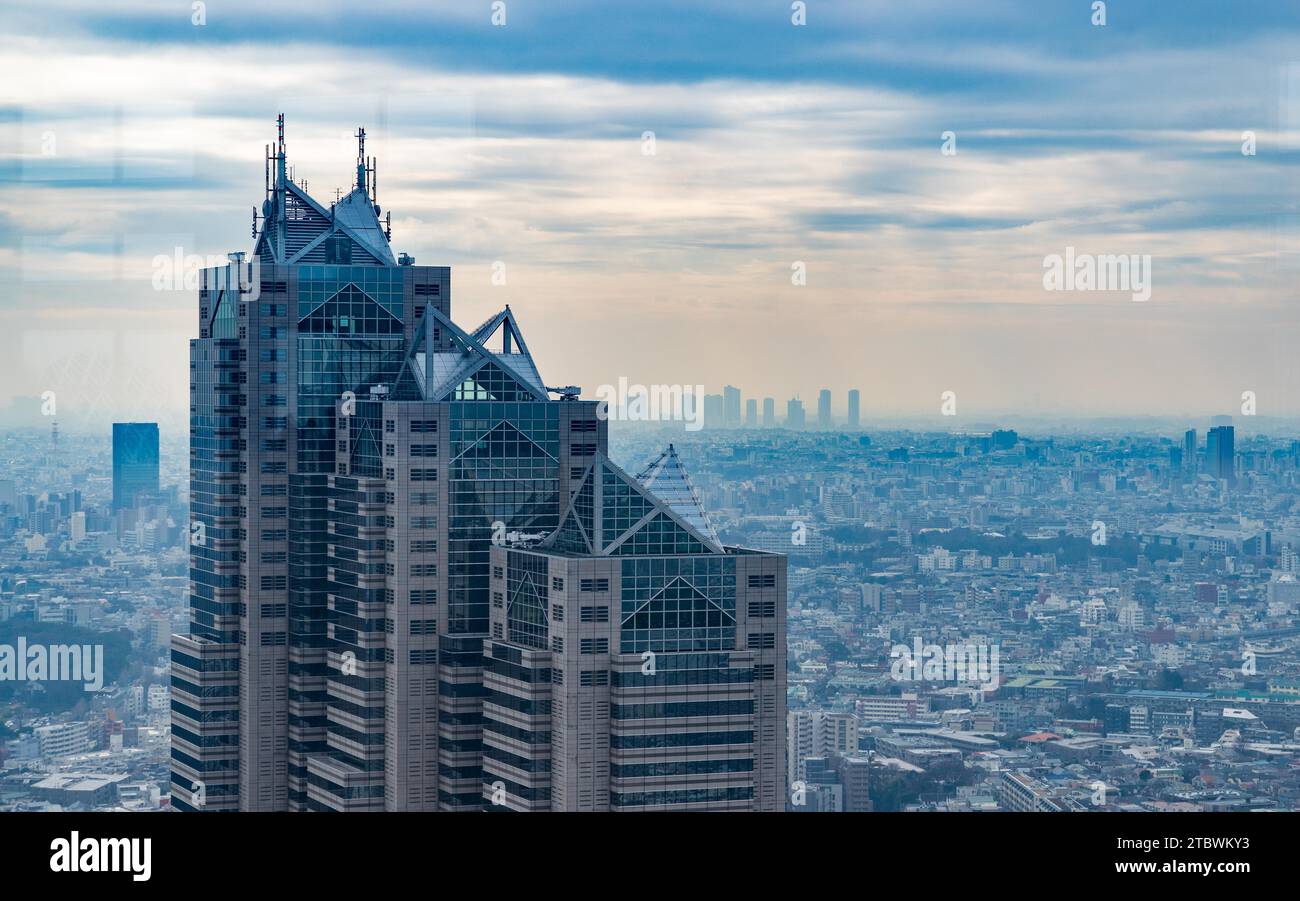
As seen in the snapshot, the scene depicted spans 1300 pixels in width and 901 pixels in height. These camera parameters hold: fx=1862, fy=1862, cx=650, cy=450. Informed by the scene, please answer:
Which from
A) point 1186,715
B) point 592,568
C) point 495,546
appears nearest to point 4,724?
point 495,546

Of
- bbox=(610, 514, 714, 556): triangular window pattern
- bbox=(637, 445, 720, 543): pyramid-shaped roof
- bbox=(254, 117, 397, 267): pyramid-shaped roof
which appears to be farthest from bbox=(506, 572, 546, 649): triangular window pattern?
bbox=(254, 117, 397, 267): pyramid-shaped roof

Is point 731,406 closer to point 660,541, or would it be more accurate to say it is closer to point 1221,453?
point 660,541

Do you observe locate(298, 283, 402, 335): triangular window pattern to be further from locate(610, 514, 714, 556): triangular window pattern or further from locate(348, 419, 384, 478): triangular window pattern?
locate(610, 514, 714, 556): triangular window pattern

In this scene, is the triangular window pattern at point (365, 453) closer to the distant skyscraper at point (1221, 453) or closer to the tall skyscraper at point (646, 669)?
the tall skyscraper at point (646, 669)

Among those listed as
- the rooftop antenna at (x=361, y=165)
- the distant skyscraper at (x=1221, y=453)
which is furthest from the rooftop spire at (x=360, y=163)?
the distant skyscraper at (x=1221, y=453)

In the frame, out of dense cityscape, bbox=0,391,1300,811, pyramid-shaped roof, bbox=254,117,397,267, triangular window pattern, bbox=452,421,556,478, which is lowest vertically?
dense cityscape, bbox=0,391,1300,811

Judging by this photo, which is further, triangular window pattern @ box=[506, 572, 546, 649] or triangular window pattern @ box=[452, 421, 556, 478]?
triangular window pattern @ box=[452, 421, 556, 478]
